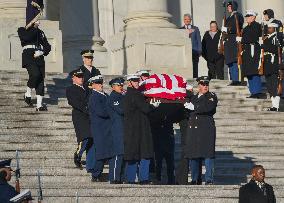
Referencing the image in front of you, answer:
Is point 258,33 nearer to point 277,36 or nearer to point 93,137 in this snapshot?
point 277,36

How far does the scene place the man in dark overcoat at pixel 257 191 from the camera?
62.5ft

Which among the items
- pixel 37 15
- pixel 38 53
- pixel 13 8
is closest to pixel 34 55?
pixel 38 53

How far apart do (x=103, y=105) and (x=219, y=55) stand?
370 inches

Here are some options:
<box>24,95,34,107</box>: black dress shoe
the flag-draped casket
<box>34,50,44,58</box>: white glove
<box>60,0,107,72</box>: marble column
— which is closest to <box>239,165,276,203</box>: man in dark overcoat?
the flag-draped casket

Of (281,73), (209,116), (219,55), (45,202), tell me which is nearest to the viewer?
(45,202)

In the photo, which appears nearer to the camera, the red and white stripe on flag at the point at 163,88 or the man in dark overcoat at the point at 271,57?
the red and white stripe on flag at the point at 163,88

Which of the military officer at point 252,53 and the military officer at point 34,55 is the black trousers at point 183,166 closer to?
the military officer at point 34,55

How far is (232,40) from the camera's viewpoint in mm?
29906

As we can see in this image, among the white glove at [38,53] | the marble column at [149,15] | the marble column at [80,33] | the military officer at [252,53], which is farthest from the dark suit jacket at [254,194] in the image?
the marble column at [80,33]

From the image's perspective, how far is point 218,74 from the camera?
31.1 metres

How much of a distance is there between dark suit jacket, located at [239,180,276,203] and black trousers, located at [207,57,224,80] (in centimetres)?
1185

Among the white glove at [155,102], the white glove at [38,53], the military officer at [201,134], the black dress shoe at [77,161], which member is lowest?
the black dress shoe at [77,161]

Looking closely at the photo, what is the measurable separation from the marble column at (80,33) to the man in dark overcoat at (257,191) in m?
14.9

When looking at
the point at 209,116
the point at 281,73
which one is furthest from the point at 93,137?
the point at 281,73
